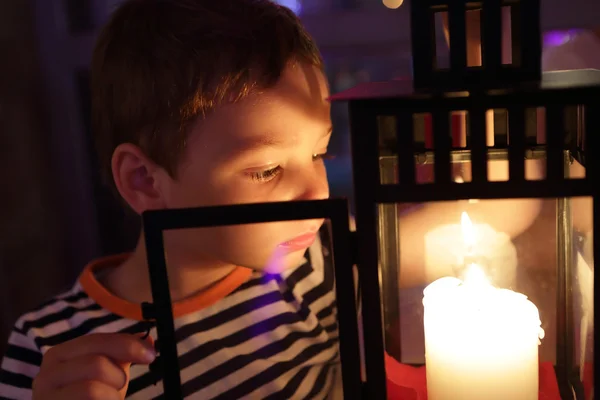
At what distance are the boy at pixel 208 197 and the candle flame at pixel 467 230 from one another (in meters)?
0.18

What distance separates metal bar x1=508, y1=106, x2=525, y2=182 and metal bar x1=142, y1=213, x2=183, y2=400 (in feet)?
0.90

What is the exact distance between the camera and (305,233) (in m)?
0.75

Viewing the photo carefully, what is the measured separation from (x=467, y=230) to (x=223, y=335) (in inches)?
17.4

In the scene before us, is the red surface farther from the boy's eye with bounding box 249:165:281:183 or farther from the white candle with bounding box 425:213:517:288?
the boy's eye with bounding box 249:165:281:183

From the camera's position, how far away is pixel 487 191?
1.58 feet

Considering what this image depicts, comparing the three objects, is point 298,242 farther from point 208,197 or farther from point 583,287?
point 583,287

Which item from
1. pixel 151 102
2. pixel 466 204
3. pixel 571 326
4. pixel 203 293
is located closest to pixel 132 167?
pixel 151 102

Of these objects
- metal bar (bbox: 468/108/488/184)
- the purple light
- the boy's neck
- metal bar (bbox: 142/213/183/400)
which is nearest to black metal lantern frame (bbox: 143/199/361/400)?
metal bar (bbox: 142/213/183/400)

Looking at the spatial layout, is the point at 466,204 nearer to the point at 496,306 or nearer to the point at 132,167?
the point at 496,306

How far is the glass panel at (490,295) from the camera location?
0.56 m

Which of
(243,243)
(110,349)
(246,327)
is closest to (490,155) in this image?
(243,243)

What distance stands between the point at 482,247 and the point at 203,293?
443 millimetres

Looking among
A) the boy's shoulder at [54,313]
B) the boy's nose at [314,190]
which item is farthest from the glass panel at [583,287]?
the boy's shoulder at [54,313]

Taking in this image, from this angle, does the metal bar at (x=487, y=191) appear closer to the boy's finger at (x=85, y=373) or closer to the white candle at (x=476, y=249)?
the white candle at (x=476, y=249)
